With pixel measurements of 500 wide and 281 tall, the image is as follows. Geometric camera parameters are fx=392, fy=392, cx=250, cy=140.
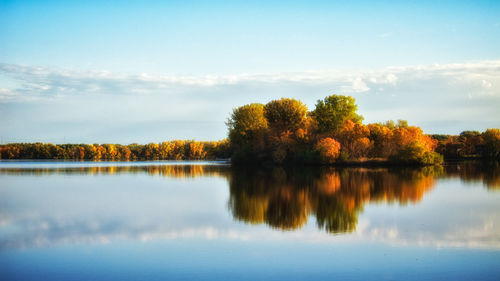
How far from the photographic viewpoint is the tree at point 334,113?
5328 centimetres

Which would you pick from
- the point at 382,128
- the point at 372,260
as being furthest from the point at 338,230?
the point at 382,128

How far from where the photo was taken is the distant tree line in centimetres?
11456

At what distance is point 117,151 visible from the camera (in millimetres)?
123188

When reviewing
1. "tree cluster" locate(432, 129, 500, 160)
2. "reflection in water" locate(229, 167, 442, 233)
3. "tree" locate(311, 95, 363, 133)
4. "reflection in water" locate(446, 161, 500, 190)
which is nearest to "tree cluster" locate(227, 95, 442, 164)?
"tree" locate(311, 95, 363, 133)

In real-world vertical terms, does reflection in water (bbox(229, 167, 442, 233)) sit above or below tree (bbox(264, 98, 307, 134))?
below

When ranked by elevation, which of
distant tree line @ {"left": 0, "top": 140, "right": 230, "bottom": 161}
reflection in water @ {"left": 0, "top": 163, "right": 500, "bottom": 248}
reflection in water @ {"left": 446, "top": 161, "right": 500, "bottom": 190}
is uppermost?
distant tree line @ {"left": 0, "top": 140, "right": 230, "bottom": 161}

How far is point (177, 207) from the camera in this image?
15.4 meters

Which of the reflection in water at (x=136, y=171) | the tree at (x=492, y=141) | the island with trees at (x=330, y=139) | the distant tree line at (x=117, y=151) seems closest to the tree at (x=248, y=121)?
the island with trees at (x=330, y=139)

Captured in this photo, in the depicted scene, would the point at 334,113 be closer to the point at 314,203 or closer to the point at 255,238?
the point at 314,203

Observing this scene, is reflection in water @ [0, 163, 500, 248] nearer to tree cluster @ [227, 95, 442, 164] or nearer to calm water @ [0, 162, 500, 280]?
calm water @ [0, 162, 500, 280]

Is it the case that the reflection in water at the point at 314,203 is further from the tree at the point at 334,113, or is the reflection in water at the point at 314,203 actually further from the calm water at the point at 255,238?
the tree at the point at 334,113

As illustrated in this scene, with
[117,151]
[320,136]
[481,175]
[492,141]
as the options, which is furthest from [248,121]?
[117,151]

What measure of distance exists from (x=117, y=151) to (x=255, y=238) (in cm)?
12087

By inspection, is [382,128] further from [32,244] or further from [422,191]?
[32,244]
